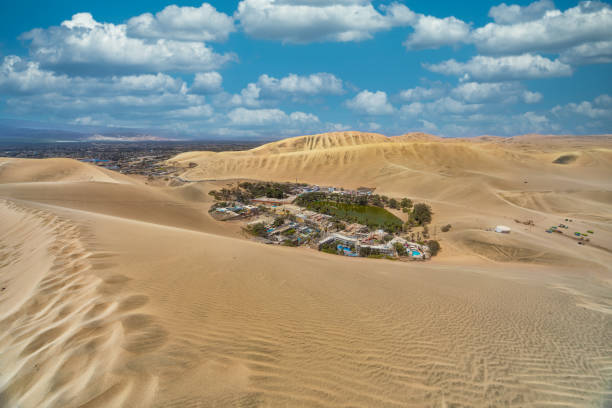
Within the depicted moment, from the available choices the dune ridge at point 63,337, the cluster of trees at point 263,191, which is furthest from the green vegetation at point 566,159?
the dune ridge at point 63,337

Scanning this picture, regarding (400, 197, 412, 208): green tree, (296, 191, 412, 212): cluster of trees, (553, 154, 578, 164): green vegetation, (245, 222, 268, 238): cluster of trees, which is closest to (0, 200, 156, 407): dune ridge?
(245, 222, 268, 238): cluster of trees

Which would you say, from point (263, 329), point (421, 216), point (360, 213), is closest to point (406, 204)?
point (360, 213)

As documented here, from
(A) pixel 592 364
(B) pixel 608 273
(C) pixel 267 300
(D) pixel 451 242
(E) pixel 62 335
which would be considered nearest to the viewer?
(E) pixel 62 335

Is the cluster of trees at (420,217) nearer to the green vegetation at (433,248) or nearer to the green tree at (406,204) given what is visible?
the green tree at (406,204)

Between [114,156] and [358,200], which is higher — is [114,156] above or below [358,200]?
above

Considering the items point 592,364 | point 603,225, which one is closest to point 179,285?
point 592,364

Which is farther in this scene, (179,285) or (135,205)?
(135,205)

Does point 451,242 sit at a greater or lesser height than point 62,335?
lesser

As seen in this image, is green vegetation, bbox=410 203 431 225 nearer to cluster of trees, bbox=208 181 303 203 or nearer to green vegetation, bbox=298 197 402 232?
green vegetation, bbox=298 197 402 232

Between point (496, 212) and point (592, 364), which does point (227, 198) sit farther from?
point (592, 364)

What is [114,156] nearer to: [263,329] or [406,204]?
[406,204]
